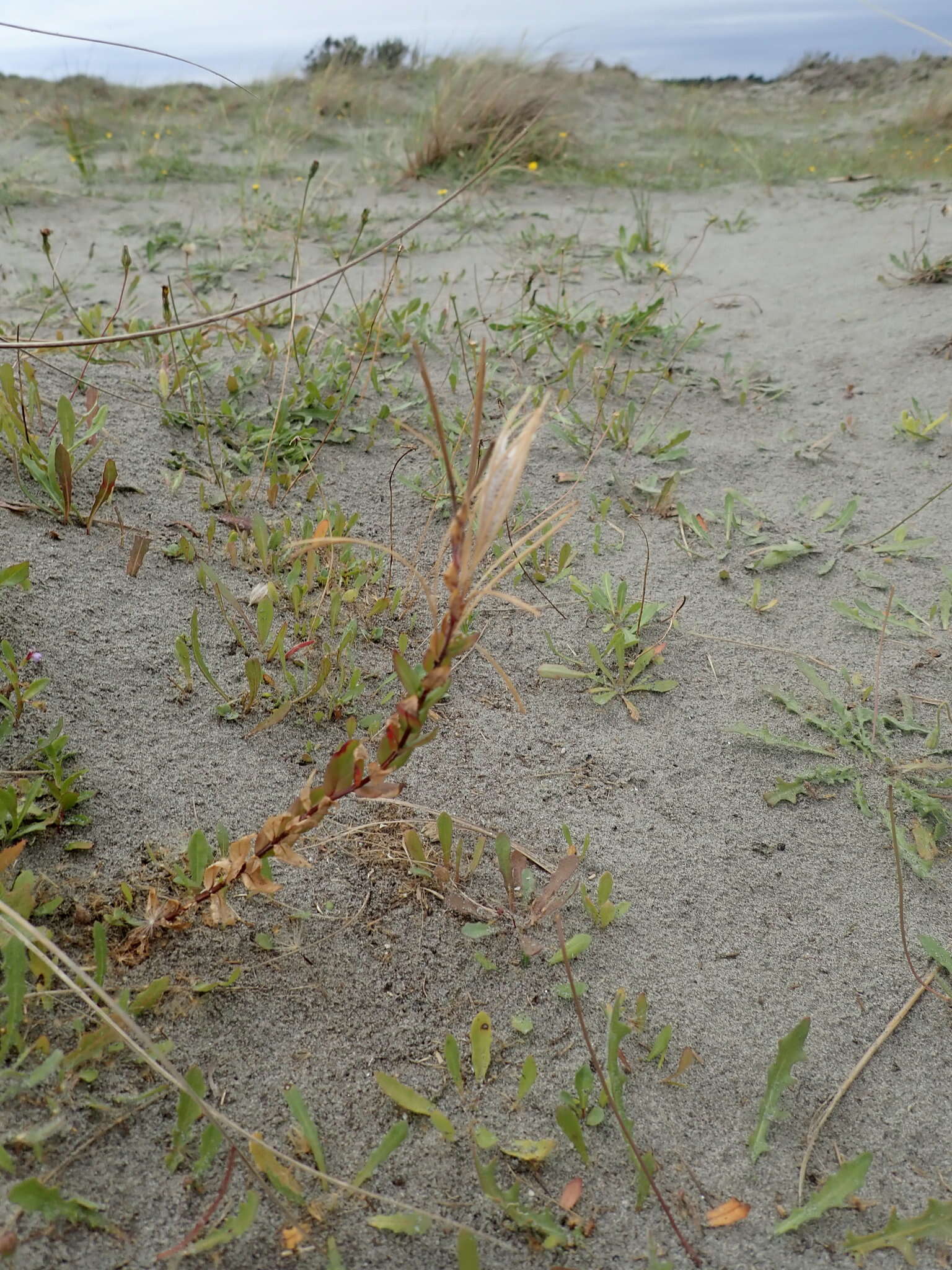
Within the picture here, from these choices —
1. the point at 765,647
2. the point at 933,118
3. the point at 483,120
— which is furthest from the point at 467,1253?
the point at 933,118

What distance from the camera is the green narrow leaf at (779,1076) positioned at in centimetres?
118

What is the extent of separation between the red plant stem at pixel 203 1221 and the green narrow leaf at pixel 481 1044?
33 centimetres

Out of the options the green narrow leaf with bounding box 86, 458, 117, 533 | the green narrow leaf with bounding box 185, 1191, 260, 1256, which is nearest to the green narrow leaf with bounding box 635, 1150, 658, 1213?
the green narrow leaf with bounding box 185, 1191, 260, 1256

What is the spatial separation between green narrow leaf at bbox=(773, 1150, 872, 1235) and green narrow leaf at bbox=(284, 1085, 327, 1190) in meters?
0.55

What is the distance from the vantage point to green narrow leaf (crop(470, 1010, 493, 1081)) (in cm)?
120

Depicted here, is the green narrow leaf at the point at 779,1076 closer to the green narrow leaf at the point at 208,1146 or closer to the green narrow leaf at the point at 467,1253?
the green narrow leaf at the point at 467,1253

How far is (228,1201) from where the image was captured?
1034 millimetres

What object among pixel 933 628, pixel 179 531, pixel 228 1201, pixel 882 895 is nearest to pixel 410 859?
pixel 228 1201

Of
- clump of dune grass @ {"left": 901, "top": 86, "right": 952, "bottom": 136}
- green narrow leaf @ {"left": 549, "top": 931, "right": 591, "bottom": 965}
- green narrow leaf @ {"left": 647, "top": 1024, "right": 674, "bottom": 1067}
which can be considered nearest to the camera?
green narrow leaf @ {"left": 647, "top": 1024, "right": 674, "bottom": 1067}

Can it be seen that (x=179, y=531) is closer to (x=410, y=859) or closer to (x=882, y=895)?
(x=410, y=859)

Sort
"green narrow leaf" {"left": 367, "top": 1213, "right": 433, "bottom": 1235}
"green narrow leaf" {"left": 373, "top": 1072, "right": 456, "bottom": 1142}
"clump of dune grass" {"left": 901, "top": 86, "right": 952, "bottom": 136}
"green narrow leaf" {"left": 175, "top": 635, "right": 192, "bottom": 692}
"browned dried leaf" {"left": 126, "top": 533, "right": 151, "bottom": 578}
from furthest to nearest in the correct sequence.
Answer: "clump of dune grass" {"left": 901, "top": 86, "right": 952, "bottom": 136} < "browned dried leaf" {"left": 126, "top": 533, "right": 151, "bottom": 578} < "green narrow leaf" {"left": 175, "top": 635, "right": 192, "bottom": 692} < "green narrow leaf" {"left": 373, "top": 1072, "right": 456, "bottom": 1142} < "green narrow leaf" {"left": 367, "top": 1213, "right": 433, "bottom": 1235}

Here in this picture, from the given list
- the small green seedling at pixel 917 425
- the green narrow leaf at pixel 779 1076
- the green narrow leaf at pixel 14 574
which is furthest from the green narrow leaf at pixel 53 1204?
the small green seedling at pixel 917 425

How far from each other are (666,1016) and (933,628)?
1.22 metres

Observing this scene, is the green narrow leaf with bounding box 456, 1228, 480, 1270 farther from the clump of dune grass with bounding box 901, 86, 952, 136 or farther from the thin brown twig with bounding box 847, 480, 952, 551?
the clump of dune grass with bounding box 901, 86, 952, 136
